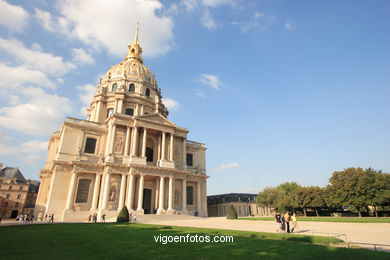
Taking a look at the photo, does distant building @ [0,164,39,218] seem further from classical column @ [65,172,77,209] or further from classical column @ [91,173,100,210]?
classical column @ [91,173,100,210]

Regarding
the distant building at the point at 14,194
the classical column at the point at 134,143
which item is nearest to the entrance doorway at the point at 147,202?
the classical column at the point at 134,143

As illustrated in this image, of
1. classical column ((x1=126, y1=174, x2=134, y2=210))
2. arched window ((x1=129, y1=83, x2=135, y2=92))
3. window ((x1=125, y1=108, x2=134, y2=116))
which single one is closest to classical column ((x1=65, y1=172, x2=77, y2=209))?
classical column ((x1=126, y1=174, x2=134, y2=210))

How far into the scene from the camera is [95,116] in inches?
→ 1788

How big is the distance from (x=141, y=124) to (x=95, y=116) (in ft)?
44.8

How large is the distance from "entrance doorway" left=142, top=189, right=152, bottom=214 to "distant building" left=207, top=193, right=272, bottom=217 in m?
26.4

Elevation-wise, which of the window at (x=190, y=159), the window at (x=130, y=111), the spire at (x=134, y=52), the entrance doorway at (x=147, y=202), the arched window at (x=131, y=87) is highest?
the spire at (x=134, y=52)

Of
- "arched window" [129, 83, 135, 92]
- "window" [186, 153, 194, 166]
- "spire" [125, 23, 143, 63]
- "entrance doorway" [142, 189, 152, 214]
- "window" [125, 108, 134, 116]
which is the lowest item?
"entrance doorway" [142, 189, 152, 214]

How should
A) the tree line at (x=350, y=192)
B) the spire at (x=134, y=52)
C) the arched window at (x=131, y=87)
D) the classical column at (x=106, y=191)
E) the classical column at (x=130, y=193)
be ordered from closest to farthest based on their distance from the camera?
1. the classical column at (x=106, y=191)
2. the classical column at (x=130, y=193)
3. the tree line at (x=350, y=192)
4. the arched window at (x=131, y=87)
5. the spire at (x=134, y=52)

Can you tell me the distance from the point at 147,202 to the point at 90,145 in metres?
12.3

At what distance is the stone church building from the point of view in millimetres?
31797

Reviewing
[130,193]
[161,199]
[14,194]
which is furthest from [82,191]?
[14,194]

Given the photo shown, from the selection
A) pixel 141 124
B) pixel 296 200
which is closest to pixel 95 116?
pixel 141 124

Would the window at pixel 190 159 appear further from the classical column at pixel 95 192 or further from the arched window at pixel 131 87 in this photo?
the arched window at pixel 131 87

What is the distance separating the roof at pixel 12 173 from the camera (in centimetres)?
6525
